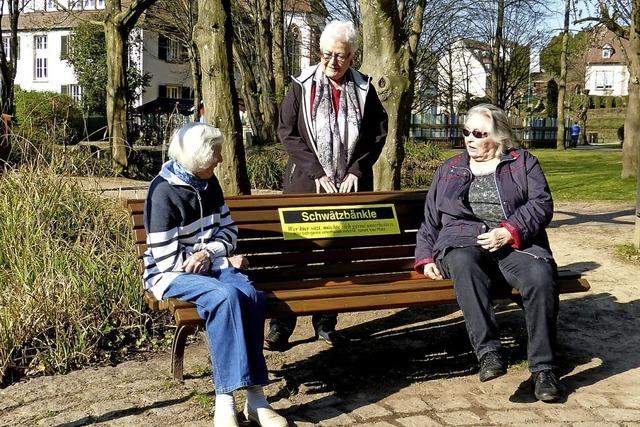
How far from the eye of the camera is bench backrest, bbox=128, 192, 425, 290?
17.1ft

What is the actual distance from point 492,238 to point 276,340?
141 centimetres

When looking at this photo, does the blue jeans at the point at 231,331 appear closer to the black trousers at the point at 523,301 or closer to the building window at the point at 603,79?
the black trousers at the point at 523,301

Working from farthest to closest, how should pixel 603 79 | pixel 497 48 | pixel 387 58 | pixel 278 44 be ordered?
pixel 603 79 < pixel 497 48 < pixel 278 44 < pixel 387 58

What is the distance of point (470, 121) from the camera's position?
4969mm

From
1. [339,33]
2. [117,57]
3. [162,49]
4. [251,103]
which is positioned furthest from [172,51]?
[339,33]

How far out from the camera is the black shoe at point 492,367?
433cm

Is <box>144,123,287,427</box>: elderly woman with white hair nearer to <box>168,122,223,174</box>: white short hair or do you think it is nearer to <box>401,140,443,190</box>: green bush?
<box>168,122,223,174</box>: white short hair

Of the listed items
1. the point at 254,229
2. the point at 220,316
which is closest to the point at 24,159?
the point at 254,229

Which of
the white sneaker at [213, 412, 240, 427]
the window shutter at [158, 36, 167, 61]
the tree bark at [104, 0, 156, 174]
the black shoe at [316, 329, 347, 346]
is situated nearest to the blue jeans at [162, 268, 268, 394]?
the white sneaker at [213, 412, 240, 427]

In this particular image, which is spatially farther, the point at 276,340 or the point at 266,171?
the point at 266,171

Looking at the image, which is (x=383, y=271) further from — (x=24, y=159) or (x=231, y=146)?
(x=24, y=159)

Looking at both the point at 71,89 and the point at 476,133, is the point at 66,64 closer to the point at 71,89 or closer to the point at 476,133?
the point at 71,89

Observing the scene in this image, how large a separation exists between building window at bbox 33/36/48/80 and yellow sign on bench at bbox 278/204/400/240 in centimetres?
5765

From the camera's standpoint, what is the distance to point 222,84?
25.1 feet
